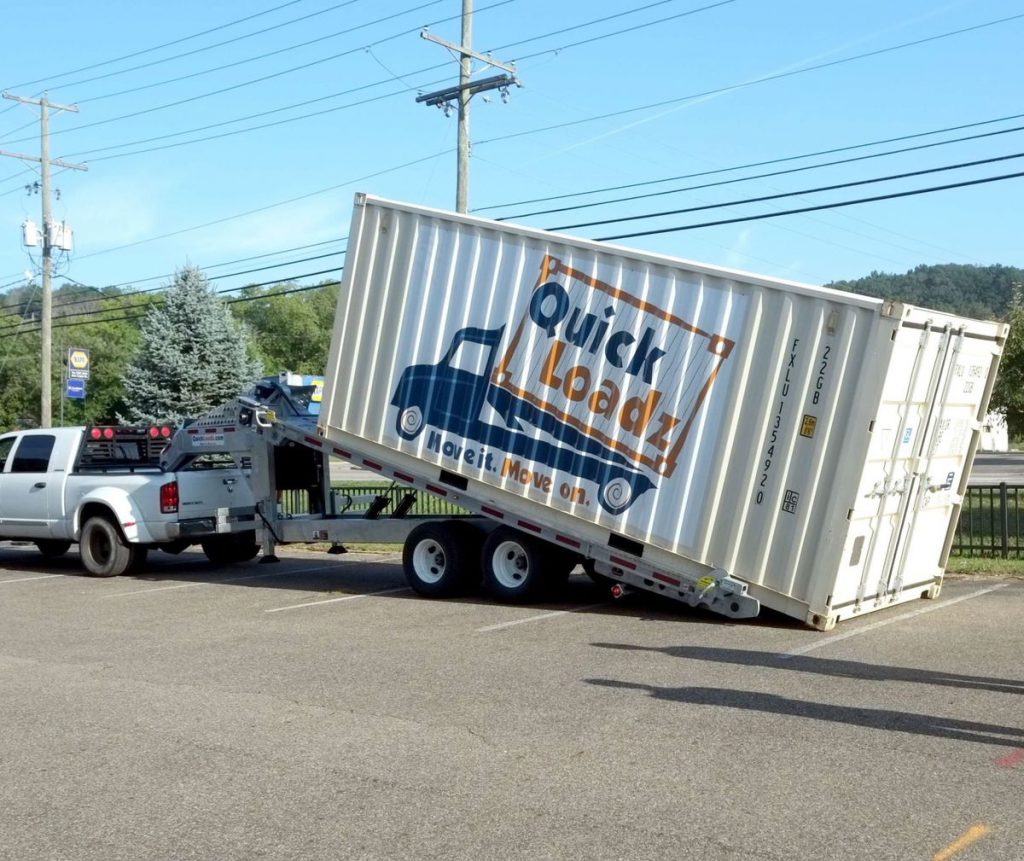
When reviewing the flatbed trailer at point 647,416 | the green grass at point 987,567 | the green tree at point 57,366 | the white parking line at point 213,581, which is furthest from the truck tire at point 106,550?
the green tree at point 57,366

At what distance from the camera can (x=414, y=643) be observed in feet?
33.6

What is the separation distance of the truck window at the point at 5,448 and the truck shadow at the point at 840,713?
11170 mm

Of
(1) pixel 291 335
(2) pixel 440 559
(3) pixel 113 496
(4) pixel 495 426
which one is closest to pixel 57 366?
(1) pixel 291 335

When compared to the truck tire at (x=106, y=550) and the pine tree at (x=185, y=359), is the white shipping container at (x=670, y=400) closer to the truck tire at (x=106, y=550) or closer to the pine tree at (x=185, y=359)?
the truck tire at (x=106, y=550)

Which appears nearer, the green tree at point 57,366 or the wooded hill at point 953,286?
the wooded hill at point 953,286

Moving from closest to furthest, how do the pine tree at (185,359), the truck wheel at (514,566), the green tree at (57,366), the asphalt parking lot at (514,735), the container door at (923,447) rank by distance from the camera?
the asphalt parking lot at (514,735) → the container door at (923,447) → the truck wheel at (514,566) → the pine tree at (185,359) → the green tree at (57,366)

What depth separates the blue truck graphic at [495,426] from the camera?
11211mm

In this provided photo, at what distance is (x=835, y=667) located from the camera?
8.90 metres

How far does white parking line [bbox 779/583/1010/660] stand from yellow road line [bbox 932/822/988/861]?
395 cm

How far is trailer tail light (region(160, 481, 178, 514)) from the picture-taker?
49.0ft

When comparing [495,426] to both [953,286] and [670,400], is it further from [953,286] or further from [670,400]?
[953,286]

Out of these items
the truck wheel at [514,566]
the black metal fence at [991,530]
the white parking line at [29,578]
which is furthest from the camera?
the white parking line at [29,578]

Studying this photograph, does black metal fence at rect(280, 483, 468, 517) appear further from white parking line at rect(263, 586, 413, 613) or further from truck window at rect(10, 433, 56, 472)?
truck window at rect(10, 433, 56, 472)

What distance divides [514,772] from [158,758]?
2068 millimetres
